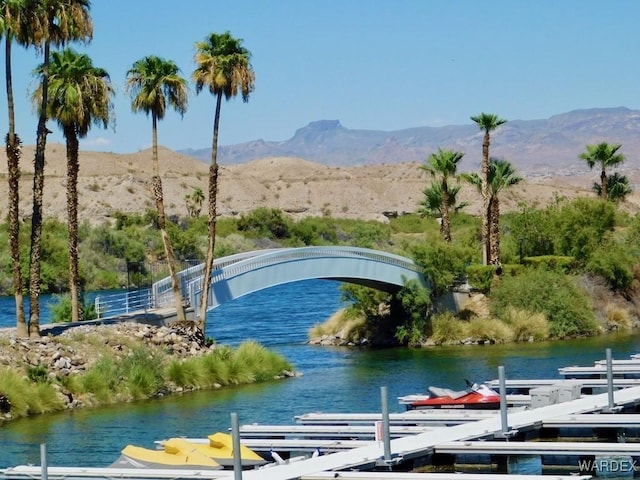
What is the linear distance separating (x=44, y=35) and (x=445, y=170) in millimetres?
23502

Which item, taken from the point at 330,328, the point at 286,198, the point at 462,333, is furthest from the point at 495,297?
the point at 286,198

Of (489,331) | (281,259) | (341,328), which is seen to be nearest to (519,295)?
(489,331)

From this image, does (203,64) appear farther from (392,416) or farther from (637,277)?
(637,277)

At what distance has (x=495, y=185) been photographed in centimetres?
6081

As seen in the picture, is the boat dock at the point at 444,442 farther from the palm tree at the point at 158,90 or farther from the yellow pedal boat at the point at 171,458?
the palm tree at the point at 158,90

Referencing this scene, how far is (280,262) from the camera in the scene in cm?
5109

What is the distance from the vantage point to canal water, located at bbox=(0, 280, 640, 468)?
31688mm

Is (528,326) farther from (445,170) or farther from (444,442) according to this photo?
(444,442)

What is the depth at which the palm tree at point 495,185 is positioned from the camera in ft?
197

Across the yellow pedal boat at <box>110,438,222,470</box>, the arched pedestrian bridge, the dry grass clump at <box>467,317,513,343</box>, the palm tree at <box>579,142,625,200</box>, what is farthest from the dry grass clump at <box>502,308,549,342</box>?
the yellow pedal boat at <box>110,438,222,470</box>

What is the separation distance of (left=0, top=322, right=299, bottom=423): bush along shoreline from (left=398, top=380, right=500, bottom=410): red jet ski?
10168 mm

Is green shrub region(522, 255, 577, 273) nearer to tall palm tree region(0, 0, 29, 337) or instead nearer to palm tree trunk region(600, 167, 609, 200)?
palm tree trunk region(600, 167, 609, 200)

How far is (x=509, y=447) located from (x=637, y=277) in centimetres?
3852

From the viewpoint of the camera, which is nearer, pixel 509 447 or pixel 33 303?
pixel 509 447
